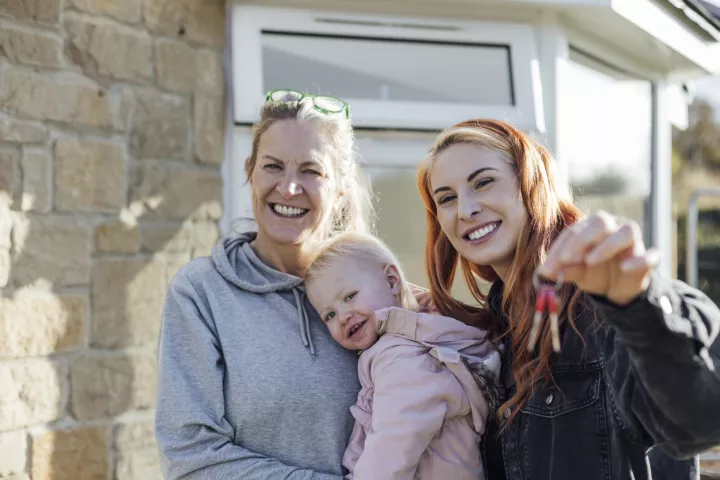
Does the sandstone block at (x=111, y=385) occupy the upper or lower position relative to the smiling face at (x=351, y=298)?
lower

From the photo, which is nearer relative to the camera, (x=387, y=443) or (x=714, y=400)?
(x=714, y=400)

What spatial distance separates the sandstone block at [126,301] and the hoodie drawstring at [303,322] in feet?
3.05

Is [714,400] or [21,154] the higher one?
[21,154]

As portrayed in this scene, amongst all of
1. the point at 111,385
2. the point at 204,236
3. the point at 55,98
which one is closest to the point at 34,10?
the point at 55,98

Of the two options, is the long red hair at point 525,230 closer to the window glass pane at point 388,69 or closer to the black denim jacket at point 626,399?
the black denim jacket at point 626,399

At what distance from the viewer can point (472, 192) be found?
202 cm

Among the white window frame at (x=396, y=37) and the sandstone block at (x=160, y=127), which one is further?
the white window frame at (x=396, y=37)

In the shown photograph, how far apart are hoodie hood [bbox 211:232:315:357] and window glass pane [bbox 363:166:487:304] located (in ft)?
4.50

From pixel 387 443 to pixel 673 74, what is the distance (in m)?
3.90

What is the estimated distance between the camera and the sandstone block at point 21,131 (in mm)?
2605

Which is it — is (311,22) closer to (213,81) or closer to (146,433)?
(213,81)

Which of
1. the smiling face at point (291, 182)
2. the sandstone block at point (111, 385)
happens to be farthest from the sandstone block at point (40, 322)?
the smiling face at point (291, 182)

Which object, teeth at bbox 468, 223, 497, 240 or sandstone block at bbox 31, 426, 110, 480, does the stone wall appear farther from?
teeth at bbox 468, 223, 497, 240

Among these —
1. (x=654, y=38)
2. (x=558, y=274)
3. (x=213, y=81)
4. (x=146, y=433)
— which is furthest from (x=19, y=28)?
(x=654, y=38)
